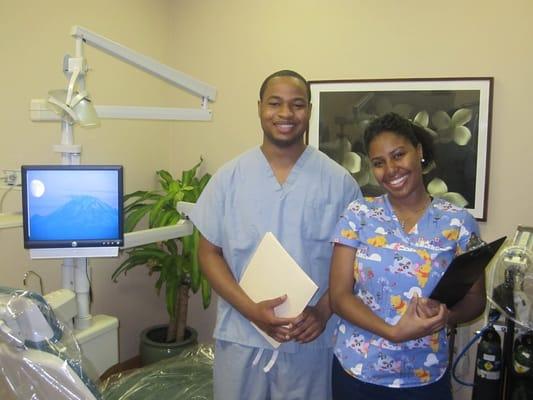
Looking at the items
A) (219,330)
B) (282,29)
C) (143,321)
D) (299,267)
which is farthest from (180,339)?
(282,29)

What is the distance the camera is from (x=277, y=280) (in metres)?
1.32

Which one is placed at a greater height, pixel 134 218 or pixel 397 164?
pixel 397 164

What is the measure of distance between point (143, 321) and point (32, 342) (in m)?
2.20

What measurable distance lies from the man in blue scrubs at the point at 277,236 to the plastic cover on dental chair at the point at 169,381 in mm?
741

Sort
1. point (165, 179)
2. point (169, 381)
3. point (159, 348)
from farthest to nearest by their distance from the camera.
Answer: point (165, 179) → point (159, 348) → point (169, 381)

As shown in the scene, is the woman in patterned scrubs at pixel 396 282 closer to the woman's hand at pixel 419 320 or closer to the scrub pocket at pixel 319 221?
the woman's hand at pixel 419 320

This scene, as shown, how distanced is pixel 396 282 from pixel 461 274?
0.15 meters

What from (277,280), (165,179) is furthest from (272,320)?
(165,179)

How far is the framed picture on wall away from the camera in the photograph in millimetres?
2229

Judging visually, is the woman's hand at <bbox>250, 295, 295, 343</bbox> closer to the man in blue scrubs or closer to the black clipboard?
the man in blue scrubs

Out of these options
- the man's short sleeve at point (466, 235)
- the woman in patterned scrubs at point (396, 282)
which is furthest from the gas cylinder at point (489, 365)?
the man's short sleeve at point (466, 235)

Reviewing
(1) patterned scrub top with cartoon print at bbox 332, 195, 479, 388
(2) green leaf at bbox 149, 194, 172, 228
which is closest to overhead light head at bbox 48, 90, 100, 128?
(1) patterned scrub top with cartoon print at bbox 332, 195, 479, 388

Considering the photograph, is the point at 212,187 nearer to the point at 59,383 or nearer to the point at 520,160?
the point at 59,383

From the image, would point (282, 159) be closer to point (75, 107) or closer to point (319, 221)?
point (319, 221)
